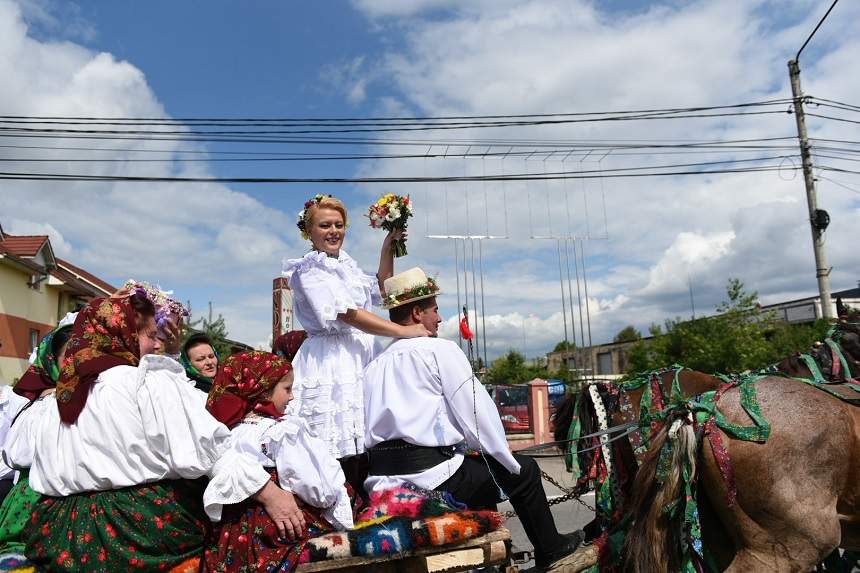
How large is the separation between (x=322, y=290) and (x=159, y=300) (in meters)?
0.89

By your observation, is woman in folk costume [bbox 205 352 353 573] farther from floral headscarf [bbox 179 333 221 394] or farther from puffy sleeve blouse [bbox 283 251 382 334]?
floral headscarf [bbox 179 333 221 394]

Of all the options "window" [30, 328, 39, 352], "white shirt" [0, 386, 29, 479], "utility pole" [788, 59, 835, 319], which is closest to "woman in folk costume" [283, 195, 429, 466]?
"white shirt" [0, 386, 29, 479]

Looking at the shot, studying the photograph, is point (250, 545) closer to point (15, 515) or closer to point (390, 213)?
point (15, 515)

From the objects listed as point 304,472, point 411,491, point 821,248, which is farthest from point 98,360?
point 821,248

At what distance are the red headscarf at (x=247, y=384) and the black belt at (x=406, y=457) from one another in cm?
60

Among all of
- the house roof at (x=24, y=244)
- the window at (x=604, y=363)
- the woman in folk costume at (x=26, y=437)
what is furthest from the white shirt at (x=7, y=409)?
the window at (x=604, y=363)

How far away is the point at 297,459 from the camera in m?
2.78

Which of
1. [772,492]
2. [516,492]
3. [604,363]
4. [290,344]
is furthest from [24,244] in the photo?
[604,363]

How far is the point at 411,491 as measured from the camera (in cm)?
312

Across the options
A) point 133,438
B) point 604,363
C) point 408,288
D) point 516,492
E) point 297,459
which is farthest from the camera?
point 604,363

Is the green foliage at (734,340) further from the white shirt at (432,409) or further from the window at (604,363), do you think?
the window at (604,363)

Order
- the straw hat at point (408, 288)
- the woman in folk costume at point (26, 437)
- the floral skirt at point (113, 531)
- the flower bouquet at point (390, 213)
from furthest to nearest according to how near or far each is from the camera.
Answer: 1. the flower bouquet at point (390, 213)
2. the straw hat at point (408, 288)
3. the woman in folk costume at point (26, 437)
4. the floral skirt at point (113, 531)

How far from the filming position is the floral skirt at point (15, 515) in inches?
120

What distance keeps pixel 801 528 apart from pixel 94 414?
10.6 feet
